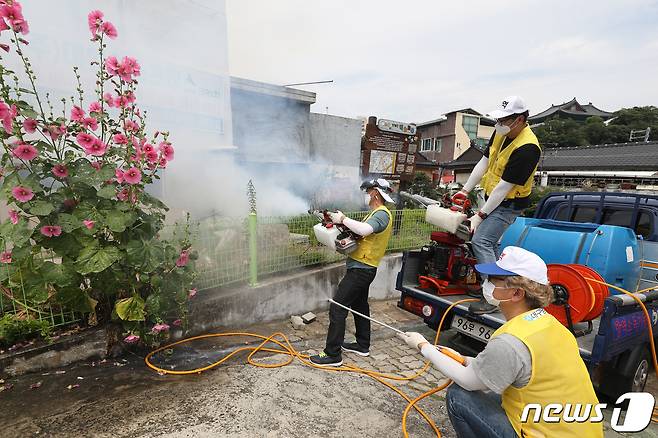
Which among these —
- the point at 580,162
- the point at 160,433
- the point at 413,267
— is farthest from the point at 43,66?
the point at 580,162

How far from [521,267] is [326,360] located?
7.69ft

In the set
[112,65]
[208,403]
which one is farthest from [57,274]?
[112,65]

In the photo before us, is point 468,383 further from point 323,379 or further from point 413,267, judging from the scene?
point 413,267

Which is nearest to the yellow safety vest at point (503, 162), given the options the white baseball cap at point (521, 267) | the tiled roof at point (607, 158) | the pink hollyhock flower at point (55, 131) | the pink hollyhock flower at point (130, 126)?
the white baseball cap at point (521, 267)

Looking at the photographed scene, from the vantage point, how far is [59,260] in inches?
118

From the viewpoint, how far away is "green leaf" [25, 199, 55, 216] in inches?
104

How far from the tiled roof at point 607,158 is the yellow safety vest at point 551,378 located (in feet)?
83.9

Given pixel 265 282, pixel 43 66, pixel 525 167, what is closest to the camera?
pixel 525 167

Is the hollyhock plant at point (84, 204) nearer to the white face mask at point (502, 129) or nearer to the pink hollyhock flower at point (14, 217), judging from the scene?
the pink hollyhock flower at point (14, 217)

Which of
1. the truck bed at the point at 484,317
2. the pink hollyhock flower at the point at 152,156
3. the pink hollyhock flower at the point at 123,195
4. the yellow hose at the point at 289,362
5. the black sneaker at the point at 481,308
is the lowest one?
the yellow hose at the point at 289,362

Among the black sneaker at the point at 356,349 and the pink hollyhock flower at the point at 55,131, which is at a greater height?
the pink hollyhock flower at the point at 55,131

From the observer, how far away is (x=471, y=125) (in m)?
32.5

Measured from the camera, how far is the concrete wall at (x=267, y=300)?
4141mm

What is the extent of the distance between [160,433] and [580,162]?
29.3 metres
